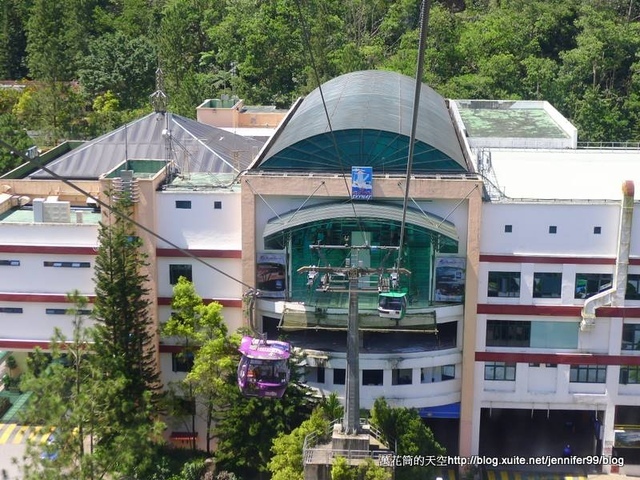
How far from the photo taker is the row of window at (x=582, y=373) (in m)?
39.6

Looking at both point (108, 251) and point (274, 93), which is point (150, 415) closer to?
point (108, 251)

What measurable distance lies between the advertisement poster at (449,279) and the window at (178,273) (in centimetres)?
967

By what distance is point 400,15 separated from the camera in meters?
92.1

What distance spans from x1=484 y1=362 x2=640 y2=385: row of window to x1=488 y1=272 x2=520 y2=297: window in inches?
111

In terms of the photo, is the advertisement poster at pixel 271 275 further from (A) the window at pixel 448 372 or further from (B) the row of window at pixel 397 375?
(A) the window at pixel 448 372

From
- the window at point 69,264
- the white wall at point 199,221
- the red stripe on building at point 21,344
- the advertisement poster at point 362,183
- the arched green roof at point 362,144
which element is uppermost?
the arched green roof at point 362,144

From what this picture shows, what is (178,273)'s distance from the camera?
40.1 meters

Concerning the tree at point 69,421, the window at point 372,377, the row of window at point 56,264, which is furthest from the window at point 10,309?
the window at point 372,377

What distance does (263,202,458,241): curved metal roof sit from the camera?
123ft

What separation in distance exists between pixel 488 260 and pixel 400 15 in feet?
188

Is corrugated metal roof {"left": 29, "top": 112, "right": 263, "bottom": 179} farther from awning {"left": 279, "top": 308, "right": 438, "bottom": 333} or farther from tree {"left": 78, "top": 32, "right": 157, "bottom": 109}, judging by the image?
tree {"left": 78, "top": 32, "right": 157, "bottom": 109}

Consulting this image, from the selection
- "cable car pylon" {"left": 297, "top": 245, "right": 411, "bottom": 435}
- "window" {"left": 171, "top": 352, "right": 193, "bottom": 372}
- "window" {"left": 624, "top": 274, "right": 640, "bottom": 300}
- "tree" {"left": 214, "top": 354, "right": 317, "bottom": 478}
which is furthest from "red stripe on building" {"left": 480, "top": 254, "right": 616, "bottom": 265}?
"window" {"left": 171, "top": 352, "right": 193, "bottom": 372}

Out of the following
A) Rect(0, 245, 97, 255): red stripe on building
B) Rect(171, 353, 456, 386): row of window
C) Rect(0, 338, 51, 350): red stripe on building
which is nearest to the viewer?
Rect(171, 353, 456, 386): row of window

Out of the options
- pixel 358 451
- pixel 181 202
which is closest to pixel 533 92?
pixel 181 202
